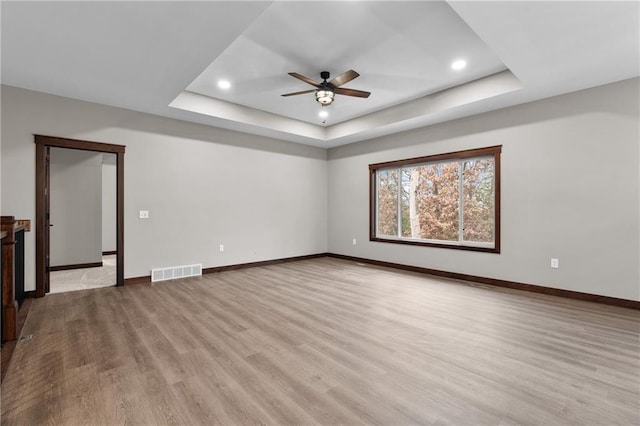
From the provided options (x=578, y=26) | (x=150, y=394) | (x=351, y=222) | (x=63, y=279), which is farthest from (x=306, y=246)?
(x=578, y=26)

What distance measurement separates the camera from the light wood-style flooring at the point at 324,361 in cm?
168

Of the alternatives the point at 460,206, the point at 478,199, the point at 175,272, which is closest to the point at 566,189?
the point at 478,199

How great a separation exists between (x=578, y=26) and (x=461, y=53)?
1103 mm

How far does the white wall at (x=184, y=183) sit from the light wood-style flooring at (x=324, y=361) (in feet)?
4.62

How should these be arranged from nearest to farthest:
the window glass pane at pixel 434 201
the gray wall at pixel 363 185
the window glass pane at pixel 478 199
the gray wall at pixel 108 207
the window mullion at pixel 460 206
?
1. the gray wall at pixel 363 185
2. the window glass pane at pixel 478 199
3. the window mullion at pixel 460 206
4. the window glass pane at pixel 434 201
5. the gray wall at pixel 108 207

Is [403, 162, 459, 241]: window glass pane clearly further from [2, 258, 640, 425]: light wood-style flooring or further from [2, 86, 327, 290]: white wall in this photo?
[2, 86, 327, 290]: white wall

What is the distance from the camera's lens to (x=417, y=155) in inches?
221

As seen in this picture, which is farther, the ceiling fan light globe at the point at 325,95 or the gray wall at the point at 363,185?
the ceiling fan light globe at the point at 325,95

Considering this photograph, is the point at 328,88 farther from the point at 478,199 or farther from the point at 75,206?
the point at 75,206

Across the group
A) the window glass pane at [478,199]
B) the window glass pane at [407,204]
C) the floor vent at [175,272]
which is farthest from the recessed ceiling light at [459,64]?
the floor vent at [175,272]

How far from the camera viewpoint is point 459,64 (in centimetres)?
370

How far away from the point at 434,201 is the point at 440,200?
0.13 metres

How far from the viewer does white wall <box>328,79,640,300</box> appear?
140 inches

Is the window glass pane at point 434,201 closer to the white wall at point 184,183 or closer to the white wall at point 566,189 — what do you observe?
the white wall at point 566,189
